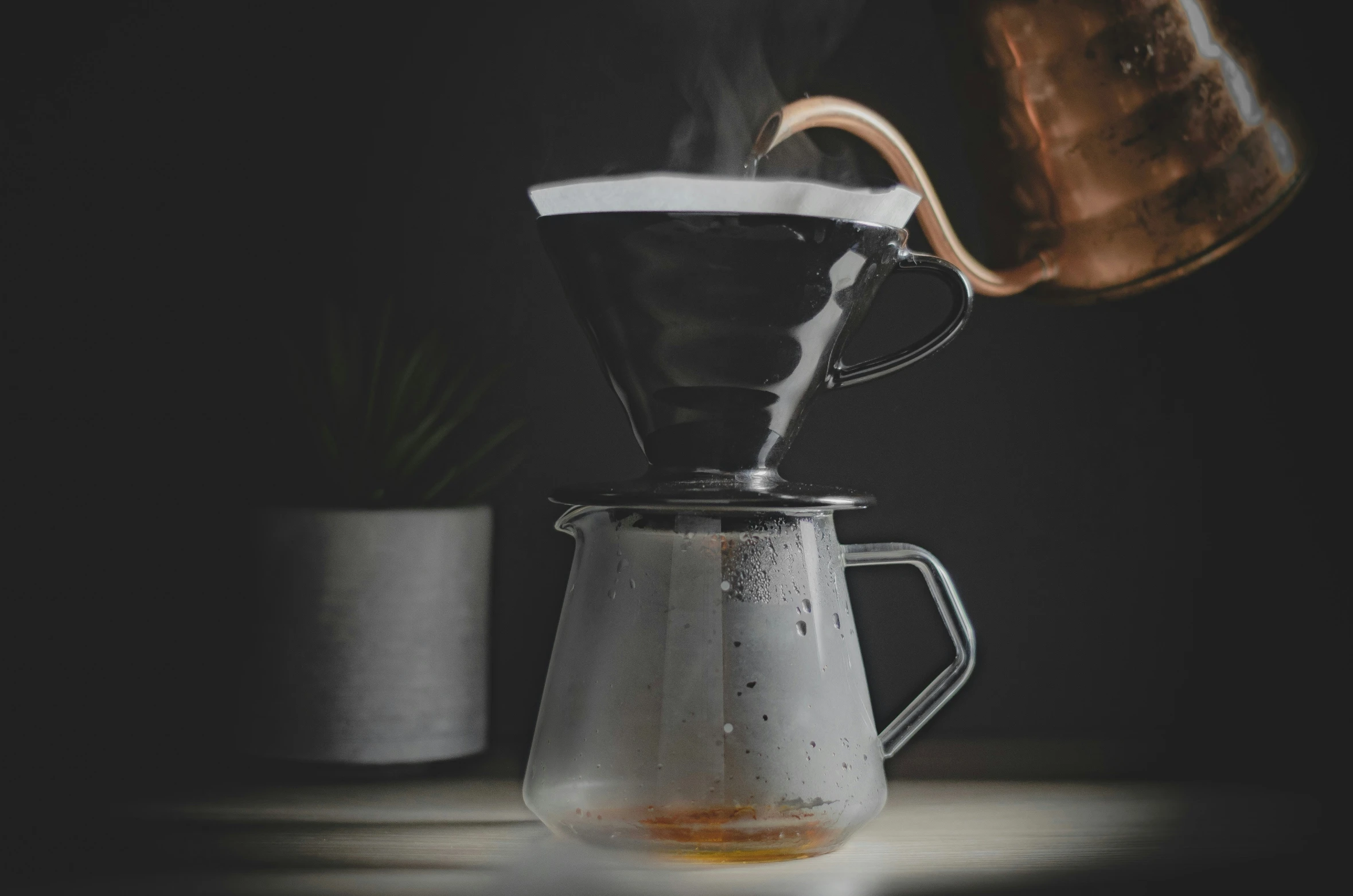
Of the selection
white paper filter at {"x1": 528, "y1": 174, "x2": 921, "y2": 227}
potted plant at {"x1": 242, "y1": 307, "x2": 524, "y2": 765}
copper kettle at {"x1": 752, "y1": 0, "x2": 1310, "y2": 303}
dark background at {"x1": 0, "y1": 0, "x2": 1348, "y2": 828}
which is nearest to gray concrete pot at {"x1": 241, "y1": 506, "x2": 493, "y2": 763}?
potted plant at {"x1": 242, "y1": 307, "x2": 524, "y2": 765}

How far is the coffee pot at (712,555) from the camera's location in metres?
0.57

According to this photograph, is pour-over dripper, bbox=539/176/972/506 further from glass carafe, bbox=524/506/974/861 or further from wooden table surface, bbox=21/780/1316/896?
wooden table surface, bbox=21/780/1316/896

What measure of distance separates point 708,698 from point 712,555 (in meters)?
0.07

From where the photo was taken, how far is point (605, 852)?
0.61 metres

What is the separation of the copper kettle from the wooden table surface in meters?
0.31

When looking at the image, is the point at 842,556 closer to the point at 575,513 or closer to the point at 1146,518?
the point at 575,513

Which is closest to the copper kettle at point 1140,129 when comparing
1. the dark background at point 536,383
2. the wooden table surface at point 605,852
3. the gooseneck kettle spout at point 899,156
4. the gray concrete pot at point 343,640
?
the gooseneck kettle spout at point 899,156

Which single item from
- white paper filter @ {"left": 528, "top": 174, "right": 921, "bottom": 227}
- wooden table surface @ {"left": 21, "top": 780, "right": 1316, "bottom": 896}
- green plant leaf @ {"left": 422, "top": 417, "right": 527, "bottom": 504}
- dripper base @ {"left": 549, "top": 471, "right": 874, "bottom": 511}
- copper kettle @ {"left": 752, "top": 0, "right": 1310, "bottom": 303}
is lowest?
wooden table surface @ {"left": 21, "top": 780, "right": 1316, "bottom": 896}

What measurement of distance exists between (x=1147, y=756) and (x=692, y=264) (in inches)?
19.4

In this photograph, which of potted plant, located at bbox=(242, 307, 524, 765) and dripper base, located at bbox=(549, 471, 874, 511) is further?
potted plant, located at bbox=(242, 307, 524, 765)

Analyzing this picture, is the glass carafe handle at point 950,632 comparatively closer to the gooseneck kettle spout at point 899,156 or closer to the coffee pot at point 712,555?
the coffee pot at point 712,555

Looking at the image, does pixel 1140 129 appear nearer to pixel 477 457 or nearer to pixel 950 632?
pixel 950 632

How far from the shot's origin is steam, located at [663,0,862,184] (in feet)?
2.55

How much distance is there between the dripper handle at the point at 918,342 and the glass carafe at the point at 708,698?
8 centimetres
